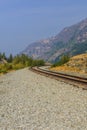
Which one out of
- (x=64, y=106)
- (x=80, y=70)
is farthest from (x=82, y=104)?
(x=80, y=70)

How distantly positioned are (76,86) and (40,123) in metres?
11.3

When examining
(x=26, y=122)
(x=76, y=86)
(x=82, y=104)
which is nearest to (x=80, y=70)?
(x=76, y=86)

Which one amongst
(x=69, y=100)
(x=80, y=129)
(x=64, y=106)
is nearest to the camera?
(x=80, y=129)

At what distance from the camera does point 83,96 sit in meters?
Result: 16.8

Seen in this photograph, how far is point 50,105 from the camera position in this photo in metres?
14.8

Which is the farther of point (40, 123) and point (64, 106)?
point (64, 106)

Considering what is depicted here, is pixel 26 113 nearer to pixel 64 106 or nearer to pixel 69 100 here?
pixel 64 106

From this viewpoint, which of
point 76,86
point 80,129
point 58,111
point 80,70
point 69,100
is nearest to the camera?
point 80,129

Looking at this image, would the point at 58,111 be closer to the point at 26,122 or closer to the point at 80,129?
the point at 26,122

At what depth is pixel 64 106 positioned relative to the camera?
14117mm

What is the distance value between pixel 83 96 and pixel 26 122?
19.5ft

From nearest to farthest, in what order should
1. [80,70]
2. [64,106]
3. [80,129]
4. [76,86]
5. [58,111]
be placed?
[80,129] < [58,111] < [64,106] < [76,86] < [80,70]

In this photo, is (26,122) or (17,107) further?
(17,107)

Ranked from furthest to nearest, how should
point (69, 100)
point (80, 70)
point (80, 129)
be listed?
point (80, 70), point (69, 100), point (80, 129)
